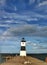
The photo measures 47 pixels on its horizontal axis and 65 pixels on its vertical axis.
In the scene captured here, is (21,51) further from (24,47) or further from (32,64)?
(32,64)

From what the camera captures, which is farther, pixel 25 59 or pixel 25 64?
pixel 25 59

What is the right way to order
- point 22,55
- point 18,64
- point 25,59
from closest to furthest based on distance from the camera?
point 18,64 → point 25,59 → point 22,55

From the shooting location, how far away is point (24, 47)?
39.2m

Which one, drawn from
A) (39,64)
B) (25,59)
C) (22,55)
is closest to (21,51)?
(22,55)

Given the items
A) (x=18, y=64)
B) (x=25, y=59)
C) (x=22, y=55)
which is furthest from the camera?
(x=22, y=55)

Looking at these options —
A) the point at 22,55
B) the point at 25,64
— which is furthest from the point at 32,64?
the point at 22,55

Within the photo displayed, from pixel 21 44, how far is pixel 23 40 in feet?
2.16

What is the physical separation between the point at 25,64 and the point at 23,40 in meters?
8.65

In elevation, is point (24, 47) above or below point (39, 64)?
above

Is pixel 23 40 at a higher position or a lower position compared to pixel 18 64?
Result: higher

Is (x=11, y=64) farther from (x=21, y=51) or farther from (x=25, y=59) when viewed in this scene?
(x=21, y=51)

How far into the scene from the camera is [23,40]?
39.5m

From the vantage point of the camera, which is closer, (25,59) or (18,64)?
(18,64)

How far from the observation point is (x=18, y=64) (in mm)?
30844
